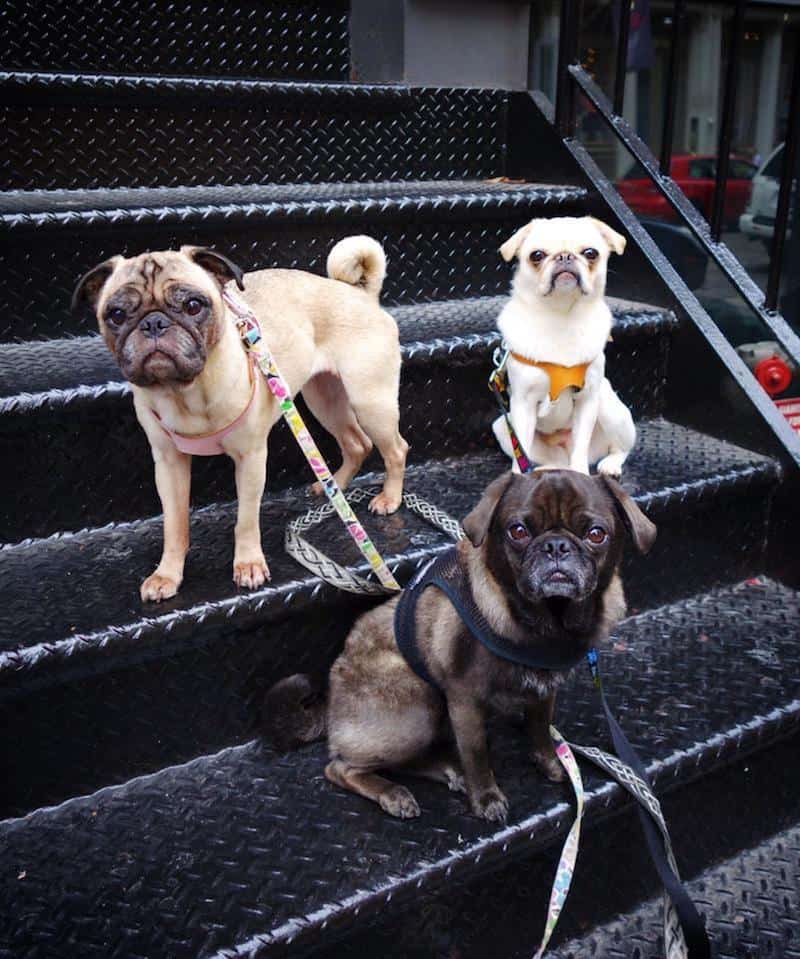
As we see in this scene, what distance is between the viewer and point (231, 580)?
191cm

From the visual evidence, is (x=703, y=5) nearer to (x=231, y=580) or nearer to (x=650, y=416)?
(x=650, y=416)

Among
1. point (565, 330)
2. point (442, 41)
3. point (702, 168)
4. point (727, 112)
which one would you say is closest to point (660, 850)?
point (565, 330)

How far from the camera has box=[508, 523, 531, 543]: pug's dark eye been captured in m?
1.57

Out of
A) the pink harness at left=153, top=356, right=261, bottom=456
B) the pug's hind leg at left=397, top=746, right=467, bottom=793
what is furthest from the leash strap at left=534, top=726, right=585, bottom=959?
the pink harness at left=153, top=356, right=261, bottom=456

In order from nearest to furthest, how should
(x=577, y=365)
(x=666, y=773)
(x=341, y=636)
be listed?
(x=666, y=773) → (x=341, y=636) → (x=577, y=365)

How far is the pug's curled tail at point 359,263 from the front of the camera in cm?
230

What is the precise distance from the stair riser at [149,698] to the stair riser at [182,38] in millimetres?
2030

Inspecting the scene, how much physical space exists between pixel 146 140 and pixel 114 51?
0.48 metres

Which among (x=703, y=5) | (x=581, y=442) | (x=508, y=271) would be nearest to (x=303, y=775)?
(x=581, y=442)

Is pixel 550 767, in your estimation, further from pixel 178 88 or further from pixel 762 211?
pixel 762 211

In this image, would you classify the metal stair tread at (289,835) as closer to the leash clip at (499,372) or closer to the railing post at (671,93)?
the leash clip at (499,372)

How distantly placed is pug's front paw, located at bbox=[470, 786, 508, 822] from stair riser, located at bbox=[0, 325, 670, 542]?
1013 millimetres

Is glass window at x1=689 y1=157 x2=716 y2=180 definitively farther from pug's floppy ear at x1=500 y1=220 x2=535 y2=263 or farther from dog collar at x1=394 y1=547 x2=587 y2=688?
dog collar at x1=394 y1=547 x2=587 y2=688

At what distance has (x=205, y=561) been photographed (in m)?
1.99
